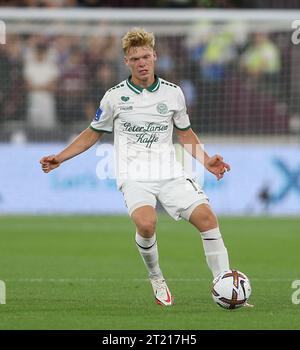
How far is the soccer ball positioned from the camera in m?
9.21

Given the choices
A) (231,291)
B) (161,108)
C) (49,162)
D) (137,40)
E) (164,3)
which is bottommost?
(231,291)

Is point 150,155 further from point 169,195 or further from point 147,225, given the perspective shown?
point 147,225

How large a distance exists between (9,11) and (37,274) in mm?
9479

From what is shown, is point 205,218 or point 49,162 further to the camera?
point 49,162

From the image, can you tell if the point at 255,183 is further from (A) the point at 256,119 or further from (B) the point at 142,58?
(B) the point at 142,58

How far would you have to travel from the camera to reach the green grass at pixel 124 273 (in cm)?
874

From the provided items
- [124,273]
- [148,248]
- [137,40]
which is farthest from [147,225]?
[124,273]

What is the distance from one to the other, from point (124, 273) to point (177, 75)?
10.6 m

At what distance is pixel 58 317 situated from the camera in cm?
882

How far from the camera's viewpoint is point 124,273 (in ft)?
41.7

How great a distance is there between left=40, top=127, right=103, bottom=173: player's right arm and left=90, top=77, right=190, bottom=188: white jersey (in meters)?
0.24

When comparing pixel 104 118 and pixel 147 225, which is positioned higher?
pixel 104 118

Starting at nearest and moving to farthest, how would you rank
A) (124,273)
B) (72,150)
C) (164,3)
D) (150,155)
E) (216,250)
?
(216,250)
(150,155)
(72,150)
(124,273)
(164,3)

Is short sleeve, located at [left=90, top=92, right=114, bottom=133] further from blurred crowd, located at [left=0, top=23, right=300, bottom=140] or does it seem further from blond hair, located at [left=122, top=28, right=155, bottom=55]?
blurred crowd, located at [left=0, top=23, right=300, bottom=140]
